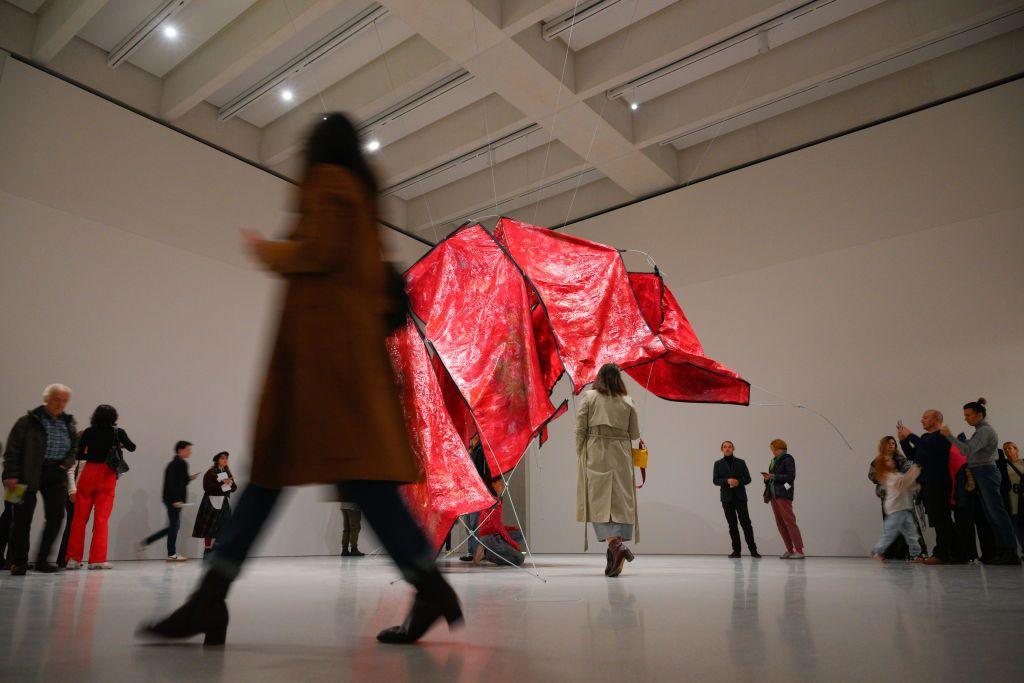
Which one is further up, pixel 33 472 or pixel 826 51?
pixel 826 51

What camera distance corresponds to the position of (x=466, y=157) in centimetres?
1242

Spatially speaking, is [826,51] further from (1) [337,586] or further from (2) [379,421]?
(2) [379,421]

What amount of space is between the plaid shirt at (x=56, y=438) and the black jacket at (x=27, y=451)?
0.28ft

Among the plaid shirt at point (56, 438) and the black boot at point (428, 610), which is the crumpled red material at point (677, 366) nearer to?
the black boot at point (428, 610)

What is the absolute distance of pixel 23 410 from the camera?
8.33m

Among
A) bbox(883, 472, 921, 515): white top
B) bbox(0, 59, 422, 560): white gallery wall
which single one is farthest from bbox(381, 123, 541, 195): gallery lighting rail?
bbox(883, 472, 921, 515): white top

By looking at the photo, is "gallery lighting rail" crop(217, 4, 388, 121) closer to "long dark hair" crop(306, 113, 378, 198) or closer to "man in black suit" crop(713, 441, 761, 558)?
"man in black suit" crop(713, 441, 761, 558)

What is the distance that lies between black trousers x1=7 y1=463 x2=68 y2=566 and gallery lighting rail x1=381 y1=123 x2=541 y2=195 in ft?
22.1

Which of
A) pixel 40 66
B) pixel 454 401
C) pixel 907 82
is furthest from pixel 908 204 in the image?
pixel 40 66

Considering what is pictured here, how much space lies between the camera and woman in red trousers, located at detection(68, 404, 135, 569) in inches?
263

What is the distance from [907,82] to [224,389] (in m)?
10.8

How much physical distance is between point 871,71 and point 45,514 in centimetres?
1125

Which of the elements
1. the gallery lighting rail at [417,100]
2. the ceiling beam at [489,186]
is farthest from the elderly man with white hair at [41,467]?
the ceiling beam at [489,186]

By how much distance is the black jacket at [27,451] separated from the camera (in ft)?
17.8
